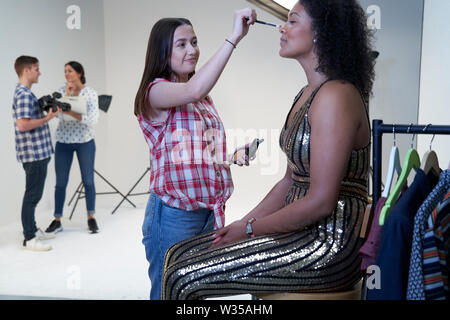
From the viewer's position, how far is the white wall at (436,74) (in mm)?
2066

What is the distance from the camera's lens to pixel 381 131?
1.39 meters

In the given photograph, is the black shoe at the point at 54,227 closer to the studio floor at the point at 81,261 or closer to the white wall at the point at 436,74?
the studio floor at the point at 81,261

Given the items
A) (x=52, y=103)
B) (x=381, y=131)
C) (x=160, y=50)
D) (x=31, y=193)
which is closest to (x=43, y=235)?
(x=31, y=193)

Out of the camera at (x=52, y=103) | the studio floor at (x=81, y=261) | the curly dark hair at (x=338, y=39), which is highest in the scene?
the curly dark hair at (x=338, y=39)

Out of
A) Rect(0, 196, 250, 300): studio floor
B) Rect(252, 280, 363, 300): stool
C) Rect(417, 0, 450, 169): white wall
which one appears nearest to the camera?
Rect(252, 280, 363, 300): stool

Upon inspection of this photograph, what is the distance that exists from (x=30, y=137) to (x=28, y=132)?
31 millimetres

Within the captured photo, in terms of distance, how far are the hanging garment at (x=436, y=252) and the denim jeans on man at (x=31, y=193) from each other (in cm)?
224

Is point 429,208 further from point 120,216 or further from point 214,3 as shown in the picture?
point 120,216

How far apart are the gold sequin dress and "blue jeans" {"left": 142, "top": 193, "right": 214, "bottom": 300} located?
299 millimetres

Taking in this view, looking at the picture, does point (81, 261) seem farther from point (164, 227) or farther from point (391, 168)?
point (391, 168)

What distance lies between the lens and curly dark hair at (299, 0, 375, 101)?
1.35 m

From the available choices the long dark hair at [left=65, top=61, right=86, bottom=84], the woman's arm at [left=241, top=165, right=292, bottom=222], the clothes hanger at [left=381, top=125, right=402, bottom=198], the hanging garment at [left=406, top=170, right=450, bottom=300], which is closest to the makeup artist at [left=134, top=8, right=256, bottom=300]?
the woman's arm at [left=241, top=165, right=292, bottom=222]

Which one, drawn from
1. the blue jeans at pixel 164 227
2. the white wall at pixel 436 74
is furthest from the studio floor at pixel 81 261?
the white wall at pixel 436 74

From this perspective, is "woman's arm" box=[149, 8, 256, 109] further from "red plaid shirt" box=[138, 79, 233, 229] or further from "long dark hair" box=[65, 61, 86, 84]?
"long dark hair" box=[65, 61, 86, 84]
